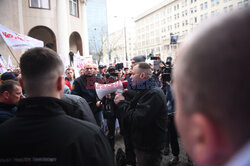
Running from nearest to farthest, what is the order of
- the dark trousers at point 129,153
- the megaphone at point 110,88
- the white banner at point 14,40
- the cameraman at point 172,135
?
the megaphone at point 110,88, the dark trousers at point 129,153, the cameraman at point 172,135, the white banner at point 14,40

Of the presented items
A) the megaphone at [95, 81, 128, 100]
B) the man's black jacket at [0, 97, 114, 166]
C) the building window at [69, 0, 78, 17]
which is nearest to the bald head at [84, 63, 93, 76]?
the megaphone at [95, 81, 128, 100]

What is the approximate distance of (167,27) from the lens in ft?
258

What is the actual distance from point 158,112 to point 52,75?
1695 mm

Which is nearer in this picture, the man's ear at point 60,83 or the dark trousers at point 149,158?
the man's ear at point 60,83

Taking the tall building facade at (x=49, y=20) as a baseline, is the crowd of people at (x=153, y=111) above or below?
below

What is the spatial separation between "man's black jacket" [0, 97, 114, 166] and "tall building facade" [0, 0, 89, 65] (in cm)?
1317

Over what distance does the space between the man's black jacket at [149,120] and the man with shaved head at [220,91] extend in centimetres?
198

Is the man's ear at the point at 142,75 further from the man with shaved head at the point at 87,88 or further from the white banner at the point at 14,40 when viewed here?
the white banner at the point at 14,40

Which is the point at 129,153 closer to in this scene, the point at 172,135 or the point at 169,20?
the point at 172,135

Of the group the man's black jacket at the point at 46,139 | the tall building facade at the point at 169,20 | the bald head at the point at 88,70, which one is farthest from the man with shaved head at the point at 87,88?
the tall building facade at the point at 169,20

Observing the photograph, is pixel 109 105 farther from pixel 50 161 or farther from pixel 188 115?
pixel 188 115

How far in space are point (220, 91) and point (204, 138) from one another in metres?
0.14

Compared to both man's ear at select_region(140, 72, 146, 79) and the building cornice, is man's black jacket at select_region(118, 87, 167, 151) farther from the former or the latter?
the building cornice

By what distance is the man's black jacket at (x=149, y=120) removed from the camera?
99.5 inches
